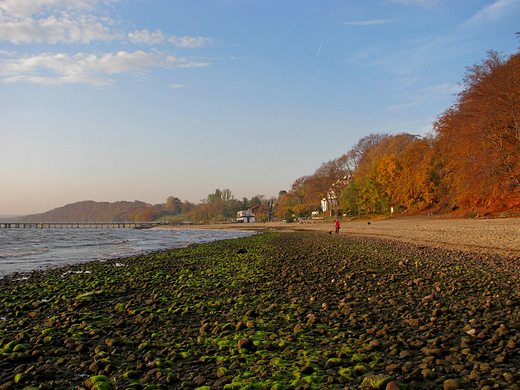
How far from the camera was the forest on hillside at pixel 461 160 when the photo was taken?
2692 cm

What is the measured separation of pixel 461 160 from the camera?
31844 mm

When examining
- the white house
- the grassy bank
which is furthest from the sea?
the white house

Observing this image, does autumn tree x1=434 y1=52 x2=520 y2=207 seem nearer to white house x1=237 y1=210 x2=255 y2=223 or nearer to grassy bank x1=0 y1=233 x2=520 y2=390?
grassy bank x1=0 y1=233 x2=520 y2=390

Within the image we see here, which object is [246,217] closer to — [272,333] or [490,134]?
[490,134]

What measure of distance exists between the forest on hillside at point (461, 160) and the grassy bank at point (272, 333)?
71.6 ft

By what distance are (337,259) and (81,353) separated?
11.5 meters

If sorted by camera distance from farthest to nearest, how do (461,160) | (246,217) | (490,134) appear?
(246,217) < (461,160) < (490,134)

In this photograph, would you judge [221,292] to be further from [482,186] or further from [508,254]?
[482,186]

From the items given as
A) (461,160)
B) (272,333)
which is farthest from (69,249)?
(461,160)

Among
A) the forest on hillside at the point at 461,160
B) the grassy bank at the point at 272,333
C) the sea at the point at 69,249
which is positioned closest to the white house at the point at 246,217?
the forest on hillside at the point at 461,160

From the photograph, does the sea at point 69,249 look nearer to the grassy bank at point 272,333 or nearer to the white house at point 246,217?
the grassy bank at point 272,333

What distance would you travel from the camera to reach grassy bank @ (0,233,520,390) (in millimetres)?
4020

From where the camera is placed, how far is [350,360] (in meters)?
4.41

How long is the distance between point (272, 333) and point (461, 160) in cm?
3342
